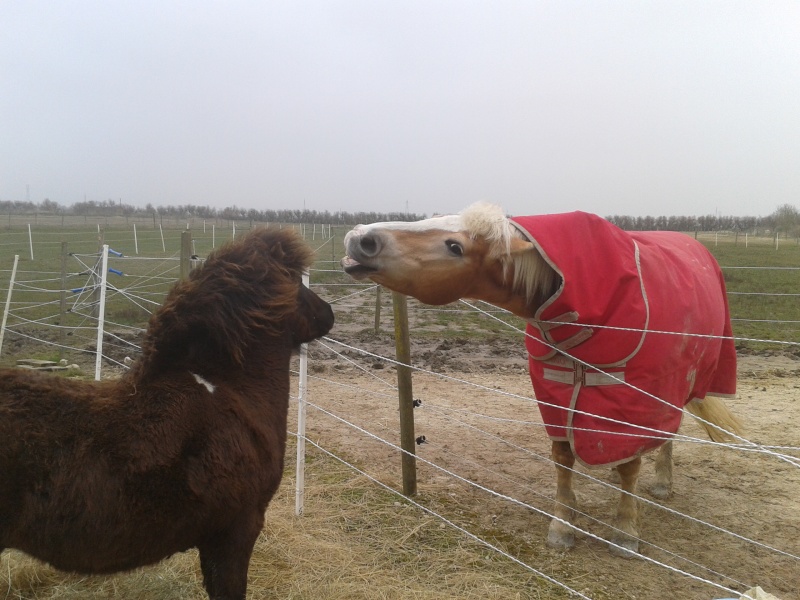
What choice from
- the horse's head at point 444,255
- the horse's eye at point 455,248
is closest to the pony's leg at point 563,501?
the horse's head at point 444,255

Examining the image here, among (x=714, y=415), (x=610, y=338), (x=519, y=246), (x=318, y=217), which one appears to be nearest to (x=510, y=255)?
(x=519, y=246)

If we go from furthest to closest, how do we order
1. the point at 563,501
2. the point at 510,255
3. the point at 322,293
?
the point at 322,293, the point at 563,501, the point at 510,255

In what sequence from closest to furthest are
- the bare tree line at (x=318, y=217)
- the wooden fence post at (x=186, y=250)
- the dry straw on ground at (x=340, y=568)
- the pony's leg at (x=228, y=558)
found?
1. the pony's leg at (x=228, y=558)
2. the dry straw on ground at (x=340, y=568)
3. the wooden fence post at (x=186, y=250)
4. the bare tree line at (x=318, y=217)

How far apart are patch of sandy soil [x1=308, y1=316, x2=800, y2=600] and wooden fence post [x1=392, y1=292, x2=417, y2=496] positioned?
5.8 inches

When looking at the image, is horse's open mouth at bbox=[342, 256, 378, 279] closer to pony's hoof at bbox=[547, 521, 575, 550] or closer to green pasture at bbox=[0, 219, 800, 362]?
pony's hoof at bbox=[547, 521, 575, 550]

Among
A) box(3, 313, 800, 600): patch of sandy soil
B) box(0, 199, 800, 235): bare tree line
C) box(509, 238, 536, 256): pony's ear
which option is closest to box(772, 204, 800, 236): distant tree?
box(0, 199, 800, 235): bare tree line

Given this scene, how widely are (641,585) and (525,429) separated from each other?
9.23 feet

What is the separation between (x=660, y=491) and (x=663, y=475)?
0.13 m

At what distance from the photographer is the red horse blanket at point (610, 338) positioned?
8.93 feet

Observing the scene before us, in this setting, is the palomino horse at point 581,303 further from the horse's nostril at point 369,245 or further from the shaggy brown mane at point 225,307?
the shaggy brown mane at point 225,307

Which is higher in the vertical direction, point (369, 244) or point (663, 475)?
point (369, 244)

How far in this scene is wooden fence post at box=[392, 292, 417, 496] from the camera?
4.03 metres

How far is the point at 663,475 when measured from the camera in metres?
4.38

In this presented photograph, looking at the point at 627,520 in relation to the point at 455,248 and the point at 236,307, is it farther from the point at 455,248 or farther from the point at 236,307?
the point at 236,307
